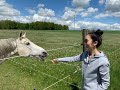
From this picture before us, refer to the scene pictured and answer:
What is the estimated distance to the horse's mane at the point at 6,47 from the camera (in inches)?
282

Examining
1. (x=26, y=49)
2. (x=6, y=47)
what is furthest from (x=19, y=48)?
(x=6, y=47)

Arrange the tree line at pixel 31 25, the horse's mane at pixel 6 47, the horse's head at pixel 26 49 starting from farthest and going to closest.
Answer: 1. the tree line at pixel 31 25
2. the horse's head at pixel 26 49
3. the horse's mane at pixel 6 47

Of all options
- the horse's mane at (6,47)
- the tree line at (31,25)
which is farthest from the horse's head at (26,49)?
the tree line at (31,25)

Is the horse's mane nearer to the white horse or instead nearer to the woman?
the white horse

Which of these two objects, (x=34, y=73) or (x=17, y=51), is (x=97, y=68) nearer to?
(x=17, y=51)

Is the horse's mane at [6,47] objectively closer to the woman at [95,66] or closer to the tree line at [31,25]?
the woman at [95,66]

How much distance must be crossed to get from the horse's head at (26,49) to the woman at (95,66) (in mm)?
3350

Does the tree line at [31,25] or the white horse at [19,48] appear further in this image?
the tree line at [31,25]

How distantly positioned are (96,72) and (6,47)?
140 inches

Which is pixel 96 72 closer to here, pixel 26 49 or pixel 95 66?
pixel 95 66

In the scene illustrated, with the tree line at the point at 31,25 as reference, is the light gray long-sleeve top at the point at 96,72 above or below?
above

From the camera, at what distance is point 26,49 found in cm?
773

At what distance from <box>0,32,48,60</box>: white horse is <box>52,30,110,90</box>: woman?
3257mm

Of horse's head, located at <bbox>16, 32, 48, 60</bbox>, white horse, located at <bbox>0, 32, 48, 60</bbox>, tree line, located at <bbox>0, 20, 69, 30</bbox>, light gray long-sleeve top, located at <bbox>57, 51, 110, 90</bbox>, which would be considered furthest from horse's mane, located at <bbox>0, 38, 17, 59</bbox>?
tree line, located at <bbox>0, 20, 69, 30</bbox>
